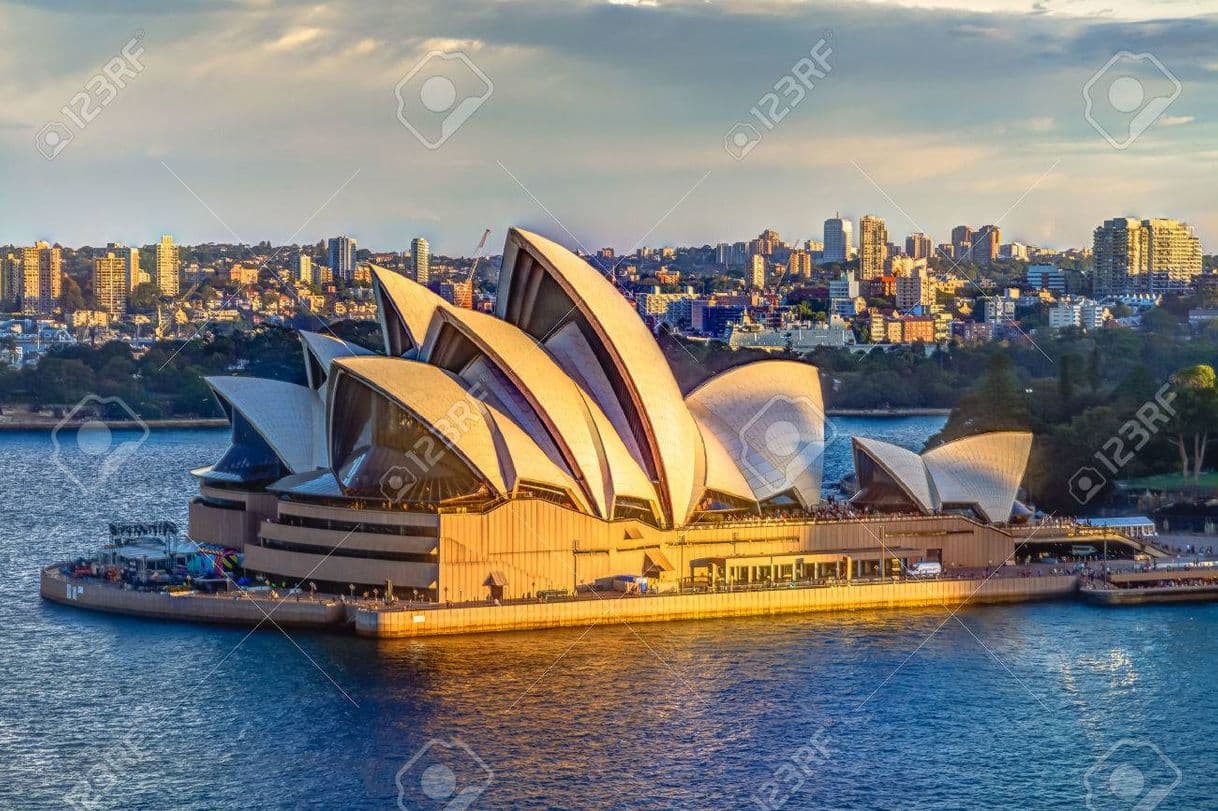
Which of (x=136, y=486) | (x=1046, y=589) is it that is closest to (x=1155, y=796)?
(x=1046, y=589)

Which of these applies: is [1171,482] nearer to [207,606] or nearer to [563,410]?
[563,410]

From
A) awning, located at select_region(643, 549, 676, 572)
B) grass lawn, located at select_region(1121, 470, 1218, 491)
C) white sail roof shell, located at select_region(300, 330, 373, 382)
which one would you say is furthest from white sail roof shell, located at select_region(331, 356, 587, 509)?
grass lawn, located at select_region(1121, 470, 1218, 491)

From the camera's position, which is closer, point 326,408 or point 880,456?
point 326,408

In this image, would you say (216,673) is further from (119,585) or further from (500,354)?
(500,354)

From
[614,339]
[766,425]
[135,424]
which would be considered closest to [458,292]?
[135,424]

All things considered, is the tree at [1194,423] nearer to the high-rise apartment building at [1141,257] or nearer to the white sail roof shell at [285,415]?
the white sail roof shell at [285,415]

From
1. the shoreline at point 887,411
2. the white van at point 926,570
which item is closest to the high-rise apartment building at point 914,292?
the shoreline at point 887,411

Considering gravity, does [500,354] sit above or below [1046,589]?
above
